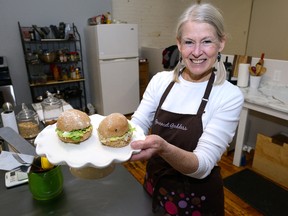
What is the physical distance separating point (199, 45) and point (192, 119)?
1.01 ft

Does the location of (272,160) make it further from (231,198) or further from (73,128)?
(73,128)

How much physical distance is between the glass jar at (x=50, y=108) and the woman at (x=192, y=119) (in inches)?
29.9

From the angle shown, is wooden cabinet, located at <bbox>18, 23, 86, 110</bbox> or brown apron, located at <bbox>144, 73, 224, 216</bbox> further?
wooden cabinet, located at <bbox>18, 23, 86, 110</bbox>

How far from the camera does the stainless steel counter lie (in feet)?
2.63

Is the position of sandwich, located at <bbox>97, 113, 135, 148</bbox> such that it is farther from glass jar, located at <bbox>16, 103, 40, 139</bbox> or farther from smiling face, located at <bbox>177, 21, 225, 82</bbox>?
glass jar, located at <bbox>16, 103, 40, 139</bbox>

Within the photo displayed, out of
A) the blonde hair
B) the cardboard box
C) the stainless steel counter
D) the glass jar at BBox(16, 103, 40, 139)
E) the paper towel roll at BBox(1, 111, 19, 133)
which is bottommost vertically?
the cardboard box

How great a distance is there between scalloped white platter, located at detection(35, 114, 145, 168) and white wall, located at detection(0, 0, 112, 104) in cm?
337

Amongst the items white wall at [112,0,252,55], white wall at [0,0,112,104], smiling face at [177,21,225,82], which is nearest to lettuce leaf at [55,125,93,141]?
smiling face at [177,21,225,82]

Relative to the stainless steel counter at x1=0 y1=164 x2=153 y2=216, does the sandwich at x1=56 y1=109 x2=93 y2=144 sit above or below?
above

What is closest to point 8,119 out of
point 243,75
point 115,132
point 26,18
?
point 115,132

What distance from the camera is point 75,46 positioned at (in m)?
3.87

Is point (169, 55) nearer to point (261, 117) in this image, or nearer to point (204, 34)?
point (261, 117)


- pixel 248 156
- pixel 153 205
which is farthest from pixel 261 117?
pixel 153 205

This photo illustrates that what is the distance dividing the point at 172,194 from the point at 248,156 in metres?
2.02
